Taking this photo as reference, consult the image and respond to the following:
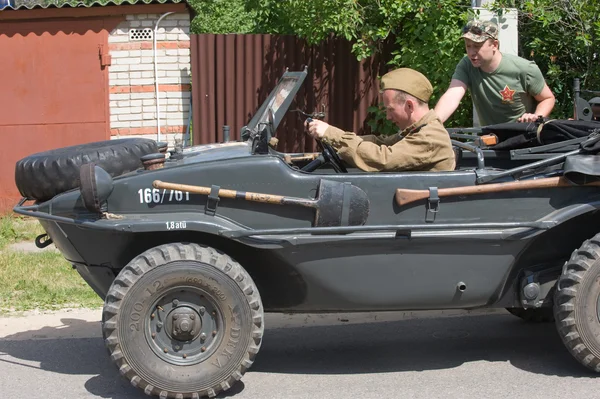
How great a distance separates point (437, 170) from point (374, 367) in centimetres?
124

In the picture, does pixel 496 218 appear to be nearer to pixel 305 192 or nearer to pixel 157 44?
pixel 305 192

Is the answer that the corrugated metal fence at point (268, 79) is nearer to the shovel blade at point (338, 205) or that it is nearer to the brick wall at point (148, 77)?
the brick wall at point (148, 77)

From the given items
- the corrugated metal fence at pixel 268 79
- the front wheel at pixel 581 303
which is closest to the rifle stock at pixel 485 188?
the front wheel at pixel 581 303

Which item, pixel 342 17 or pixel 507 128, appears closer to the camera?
pixel 507 128

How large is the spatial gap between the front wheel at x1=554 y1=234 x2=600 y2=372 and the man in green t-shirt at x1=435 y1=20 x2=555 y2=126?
158cm

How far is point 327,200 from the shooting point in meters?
4.51

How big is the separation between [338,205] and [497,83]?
7.20ft

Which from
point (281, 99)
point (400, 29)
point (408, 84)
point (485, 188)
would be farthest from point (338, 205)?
point (400, 29)

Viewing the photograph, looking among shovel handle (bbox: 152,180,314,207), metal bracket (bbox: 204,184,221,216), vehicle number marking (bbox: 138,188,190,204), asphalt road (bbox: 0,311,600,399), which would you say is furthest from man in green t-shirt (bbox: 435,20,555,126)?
vehicle number marking (bbox: 138,188,190,204)

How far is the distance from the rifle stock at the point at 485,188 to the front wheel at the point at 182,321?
925mm

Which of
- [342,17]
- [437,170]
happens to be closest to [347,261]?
[437,170]

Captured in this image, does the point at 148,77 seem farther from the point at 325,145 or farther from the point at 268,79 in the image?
the point at 325,145

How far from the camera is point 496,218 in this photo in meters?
4.67

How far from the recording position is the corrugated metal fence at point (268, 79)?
33.2 feet
